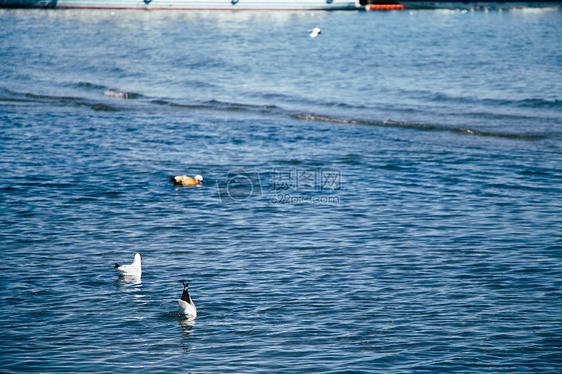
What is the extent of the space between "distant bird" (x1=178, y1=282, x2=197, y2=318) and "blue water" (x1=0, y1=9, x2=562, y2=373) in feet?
0.39

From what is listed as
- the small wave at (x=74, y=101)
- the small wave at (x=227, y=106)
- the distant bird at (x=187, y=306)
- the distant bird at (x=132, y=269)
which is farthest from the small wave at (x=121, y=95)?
the distant bird at (x=187, y=306)

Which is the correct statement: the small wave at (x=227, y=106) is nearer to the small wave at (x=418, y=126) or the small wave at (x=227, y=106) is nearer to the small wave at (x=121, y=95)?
the small wave at (x=121, y=95)

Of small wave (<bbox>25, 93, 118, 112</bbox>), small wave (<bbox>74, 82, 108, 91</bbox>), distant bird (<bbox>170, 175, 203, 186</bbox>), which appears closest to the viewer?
distant bird (<bbox>170, 175, 203, 186</bbox>)

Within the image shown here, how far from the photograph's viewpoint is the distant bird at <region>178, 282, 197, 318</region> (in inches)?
320

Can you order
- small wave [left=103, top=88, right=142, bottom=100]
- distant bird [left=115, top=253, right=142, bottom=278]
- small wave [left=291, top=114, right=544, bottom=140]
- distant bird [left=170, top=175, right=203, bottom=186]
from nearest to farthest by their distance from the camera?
distant bird [left=115, top=253, right=142, bottom=278], distant bird [left=170, top=175, right=203, bottom=186], small wave [left=291, top=114, right=544, bottom=140], small wave [left=103, top=88, right=142, bottom=100]

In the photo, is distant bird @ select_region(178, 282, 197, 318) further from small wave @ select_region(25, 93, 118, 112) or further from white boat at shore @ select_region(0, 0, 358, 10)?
white boat at shore @ select_region(0, 0, 358, 10)

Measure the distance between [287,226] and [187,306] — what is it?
4442mm

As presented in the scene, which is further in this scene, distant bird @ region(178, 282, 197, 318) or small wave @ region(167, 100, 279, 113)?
small wave @ region(167, 100, 279, 113)

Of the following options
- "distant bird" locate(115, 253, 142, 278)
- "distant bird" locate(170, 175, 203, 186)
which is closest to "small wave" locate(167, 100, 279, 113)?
"distant bird" locate(170, 175, 203, 186)

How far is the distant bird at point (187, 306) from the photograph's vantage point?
8.13 meters

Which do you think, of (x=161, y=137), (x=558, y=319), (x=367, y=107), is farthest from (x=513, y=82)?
(x=558, y=319)

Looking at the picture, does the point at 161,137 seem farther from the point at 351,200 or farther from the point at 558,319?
the point at 558,319

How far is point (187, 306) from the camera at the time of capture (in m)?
8.17

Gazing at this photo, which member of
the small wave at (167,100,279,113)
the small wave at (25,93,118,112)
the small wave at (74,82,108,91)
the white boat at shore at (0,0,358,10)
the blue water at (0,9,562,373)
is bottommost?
the blue water at (0,9,562,373)
